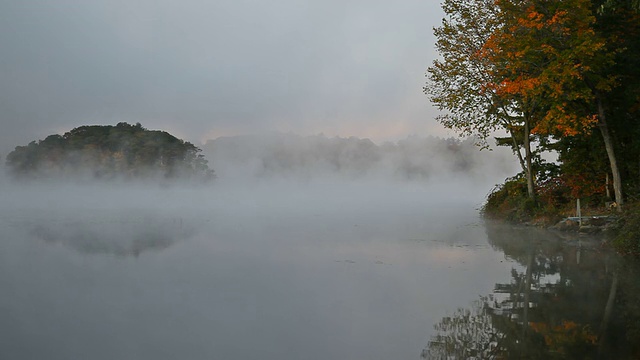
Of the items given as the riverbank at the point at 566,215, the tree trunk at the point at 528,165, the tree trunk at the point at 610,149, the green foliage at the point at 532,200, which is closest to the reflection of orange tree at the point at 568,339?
the riverbank at the point at 566,215

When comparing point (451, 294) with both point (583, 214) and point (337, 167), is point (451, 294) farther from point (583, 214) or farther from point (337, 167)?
point (337, 167)

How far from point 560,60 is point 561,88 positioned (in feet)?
3.78

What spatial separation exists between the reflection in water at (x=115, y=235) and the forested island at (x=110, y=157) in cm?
7408

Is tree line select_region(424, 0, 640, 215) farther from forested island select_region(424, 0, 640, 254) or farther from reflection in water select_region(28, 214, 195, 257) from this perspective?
reflection in water select_region(28, 214, 195, 257)

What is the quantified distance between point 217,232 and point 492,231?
12.3 meters

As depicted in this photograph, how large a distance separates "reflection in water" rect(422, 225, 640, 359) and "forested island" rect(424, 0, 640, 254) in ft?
14.4

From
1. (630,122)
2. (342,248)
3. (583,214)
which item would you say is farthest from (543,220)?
(342,248)

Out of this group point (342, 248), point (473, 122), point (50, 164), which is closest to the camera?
point (342, 248)

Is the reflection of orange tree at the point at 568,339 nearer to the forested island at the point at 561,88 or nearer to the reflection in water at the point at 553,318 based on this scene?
the reflection in water at the point at 553,318

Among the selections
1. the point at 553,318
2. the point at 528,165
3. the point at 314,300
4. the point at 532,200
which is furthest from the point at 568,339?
the point at 528,165

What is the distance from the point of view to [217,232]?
21.2m

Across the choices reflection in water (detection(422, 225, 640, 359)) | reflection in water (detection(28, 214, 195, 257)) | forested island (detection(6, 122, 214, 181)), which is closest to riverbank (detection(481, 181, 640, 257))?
reflection in water (detection(422, 225, 640, 359))

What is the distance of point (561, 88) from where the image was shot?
810 inches

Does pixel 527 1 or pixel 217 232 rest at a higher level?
pixel 527 1
